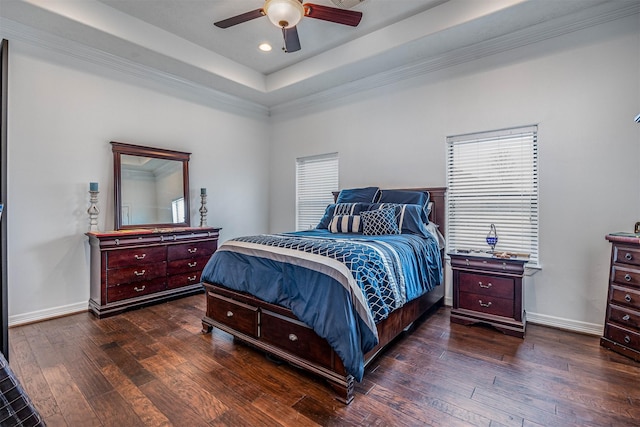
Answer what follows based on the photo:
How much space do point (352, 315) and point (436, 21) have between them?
2.96m

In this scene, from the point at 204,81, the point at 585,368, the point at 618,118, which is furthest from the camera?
the point at 204,81

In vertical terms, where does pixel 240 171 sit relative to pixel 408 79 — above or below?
below

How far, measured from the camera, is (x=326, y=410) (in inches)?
67.6

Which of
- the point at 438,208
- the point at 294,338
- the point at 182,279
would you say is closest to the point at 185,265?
the point at 182,279

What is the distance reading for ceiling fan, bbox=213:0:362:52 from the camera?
2.33 metres

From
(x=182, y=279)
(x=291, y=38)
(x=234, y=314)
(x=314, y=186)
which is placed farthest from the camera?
(x=314, y=186)

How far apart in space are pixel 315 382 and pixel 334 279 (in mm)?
716

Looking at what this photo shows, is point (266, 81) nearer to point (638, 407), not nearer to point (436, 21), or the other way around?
point (436, 21)

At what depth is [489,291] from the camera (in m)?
2.84

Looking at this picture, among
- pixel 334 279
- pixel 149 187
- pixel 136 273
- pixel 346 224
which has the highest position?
pixel 149 187

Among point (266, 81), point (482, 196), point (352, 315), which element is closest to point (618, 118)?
point (482, 196)

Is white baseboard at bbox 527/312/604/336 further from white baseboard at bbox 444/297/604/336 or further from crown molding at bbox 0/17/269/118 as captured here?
crown molding at bbox 0/17/269/118

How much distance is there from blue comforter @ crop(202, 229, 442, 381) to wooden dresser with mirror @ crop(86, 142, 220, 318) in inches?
48.4

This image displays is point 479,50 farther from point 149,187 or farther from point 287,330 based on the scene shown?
point 149,187
